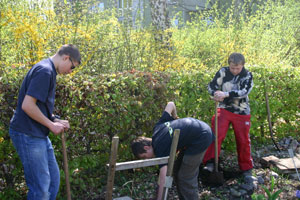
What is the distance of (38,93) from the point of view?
8.96 ft

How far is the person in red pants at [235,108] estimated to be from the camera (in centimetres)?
464

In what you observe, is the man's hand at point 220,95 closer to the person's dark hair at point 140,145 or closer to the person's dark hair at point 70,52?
the person's dark hair at point 140,145

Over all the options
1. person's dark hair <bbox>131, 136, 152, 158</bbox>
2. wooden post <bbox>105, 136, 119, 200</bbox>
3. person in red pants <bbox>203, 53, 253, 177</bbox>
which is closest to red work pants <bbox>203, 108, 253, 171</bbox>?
person in red pants <bbox>203, 53, 253, 177</bbox>

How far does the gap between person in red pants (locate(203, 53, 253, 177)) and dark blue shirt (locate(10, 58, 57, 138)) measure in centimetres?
245

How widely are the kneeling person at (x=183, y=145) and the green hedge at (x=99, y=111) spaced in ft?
2.58

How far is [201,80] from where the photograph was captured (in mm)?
5418

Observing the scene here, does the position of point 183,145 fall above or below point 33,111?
below

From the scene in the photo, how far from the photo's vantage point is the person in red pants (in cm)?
464

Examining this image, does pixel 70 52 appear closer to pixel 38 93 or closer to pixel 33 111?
pixel 38 93

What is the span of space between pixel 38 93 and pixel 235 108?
295 cm

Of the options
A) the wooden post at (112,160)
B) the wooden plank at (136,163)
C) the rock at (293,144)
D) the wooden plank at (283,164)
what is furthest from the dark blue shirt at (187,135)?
the rock at (293,144)

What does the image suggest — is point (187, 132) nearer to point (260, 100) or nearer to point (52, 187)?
point (52, 187)

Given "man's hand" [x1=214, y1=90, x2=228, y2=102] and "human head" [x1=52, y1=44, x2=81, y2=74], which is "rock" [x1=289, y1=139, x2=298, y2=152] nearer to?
"man's hand" [x1=214, y1=90, x2=228, y2=102]

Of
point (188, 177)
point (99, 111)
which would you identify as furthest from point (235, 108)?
point (99, 111)
